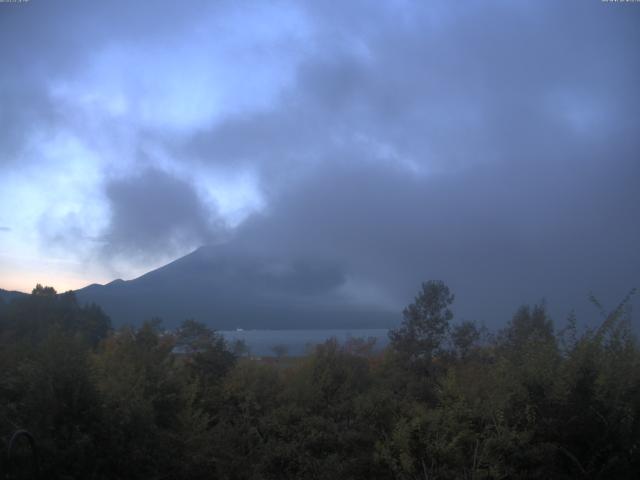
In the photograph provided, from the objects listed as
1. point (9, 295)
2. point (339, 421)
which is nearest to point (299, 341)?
point (9, 295)

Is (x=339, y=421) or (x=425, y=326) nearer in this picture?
(x=339, y=421)

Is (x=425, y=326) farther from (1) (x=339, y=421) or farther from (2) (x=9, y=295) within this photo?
(2) (x=9, y=295)

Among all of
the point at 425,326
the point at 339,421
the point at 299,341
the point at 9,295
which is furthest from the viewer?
the point at 299,341

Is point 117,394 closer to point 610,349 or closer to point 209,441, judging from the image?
point 209,441

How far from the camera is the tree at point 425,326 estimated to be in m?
22.1

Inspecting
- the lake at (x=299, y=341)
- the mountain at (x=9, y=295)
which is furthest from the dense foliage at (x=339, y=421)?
the mountain at (x=9, y=295)

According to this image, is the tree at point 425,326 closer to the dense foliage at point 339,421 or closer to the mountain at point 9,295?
the dense foliage at point 339,421

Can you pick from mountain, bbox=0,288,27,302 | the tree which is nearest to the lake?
the tree

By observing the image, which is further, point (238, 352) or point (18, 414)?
point (238, 352)

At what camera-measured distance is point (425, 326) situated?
22.6 metres

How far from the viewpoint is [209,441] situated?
419 inches

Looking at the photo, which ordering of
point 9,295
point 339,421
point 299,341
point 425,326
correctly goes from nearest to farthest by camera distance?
point 339,421 → point 425,326 → point 9,295 → point 299,341

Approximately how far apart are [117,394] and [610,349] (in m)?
8.90

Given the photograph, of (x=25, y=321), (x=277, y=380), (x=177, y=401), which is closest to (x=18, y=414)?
(x=177, y=401)
